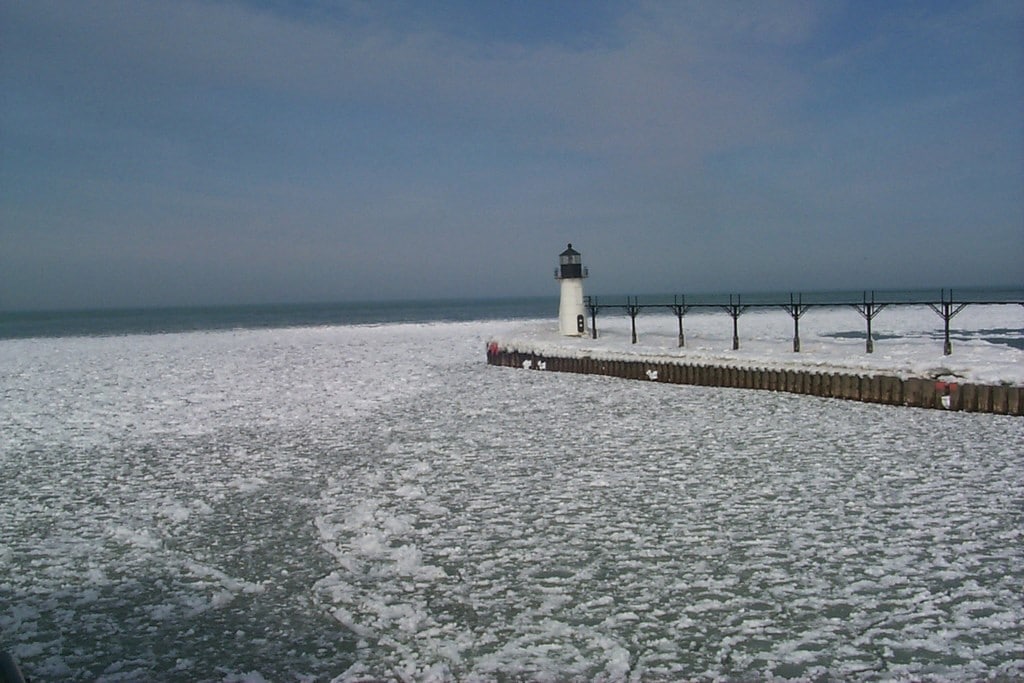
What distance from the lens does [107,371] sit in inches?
1276

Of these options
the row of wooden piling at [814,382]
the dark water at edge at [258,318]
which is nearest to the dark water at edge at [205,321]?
the dark water at edge at [258,318]

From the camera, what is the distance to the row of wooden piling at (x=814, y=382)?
16.8 m

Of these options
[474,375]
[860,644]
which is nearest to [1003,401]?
[860,644]

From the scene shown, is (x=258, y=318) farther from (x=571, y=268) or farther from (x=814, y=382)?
(x=814, y=382)

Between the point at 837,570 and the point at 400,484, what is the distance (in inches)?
262

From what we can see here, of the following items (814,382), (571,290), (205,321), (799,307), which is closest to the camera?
(814,382)

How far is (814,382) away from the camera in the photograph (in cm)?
2055

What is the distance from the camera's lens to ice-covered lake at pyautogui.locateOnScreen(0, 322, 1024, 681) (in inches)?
248

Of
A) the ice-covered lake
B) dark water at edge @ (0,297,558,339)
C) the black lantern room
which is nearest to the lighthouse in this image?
the black lantern room

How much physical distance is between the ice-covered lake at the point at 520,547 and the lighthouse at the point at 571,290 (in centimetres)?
1652

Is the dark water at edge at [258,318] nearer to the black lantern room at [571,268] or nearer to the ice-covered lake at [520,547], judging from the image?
the black lantern room at [571,268]

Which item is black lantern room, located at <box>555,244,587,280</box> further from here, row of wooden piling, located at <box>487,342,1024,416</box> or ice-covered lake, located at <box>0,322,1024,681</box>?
ice-covered lake, located at <box>0,322,1024,681</box>

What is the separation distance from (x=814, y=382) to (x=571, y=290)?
15347 millimetres

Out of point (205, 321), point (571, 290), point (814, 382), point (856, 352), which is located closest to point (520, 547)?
point (814, 382)
